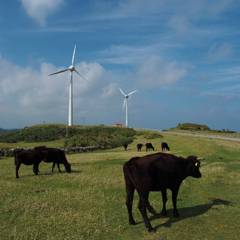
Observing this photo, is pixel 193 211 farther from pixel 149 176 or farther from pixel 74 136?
pixel 74 136

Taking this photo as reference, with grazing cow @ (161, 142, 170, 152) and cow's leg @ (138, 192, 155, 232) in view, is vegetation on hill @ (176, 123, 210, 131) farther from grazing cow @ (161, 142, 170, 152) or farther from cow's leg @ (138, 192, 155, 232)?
cow's leg @ (138, 192, 155, 232)

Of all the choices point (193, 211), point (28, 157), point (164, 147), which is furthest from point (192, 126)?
point (193, 211)

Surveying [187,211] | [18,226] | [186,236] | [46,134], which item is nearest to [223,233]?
[186,236]

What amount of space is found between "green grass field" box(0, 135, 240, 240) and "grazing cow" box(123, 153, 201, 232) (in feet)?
2.67

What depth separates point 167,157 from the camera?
686 inches

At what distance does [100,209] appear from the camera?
19047 mm

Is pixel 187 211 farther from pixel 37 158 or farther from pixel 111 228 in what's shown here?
pixel 37 158

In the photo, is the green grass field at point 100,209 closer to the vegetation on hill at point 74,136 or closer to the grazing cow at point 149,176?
the grazing cow at point 149,176

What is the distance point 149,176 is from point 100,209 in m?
3.75

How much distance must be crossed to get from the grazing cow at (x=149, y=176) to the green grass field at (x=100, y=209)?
0.82 meters

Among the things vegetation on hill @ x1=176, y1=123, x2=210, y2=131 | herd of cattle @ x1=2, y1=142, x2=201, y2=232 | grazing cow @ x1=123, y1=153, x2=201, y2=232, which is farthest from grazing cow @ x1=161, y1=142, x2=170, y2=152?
vegetation on hill @ x1=176, y1=123, x2=210, y2=131

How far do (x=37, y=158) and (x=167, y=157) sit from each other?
14980 millimetres

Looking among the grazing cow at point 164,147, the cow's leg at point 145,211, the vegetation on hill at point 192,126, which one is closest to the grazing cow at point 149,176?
the cow's leg at point 145,211

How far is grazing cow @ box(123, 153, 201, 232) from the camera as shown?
1608 cm
